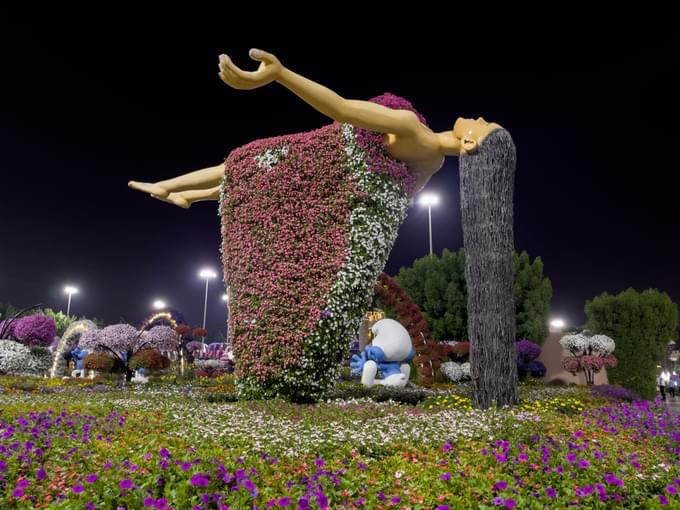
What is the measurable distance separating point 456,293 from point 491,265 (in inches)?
445

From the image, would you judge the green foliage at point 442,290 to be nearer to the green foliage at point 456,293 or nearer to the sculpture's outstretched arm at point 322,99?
the green foliage at point 456,293

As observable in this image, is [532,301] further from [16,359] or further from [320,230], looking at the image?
[16,359]

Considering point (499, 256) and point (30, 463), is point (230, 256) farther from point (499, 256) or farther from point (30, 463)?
point (30, 463)

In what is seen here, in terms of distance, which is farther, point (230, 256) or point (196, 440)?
point (230, 256)

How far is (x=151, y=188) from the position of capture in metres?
9.24

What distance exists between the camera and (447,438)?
4352 mm

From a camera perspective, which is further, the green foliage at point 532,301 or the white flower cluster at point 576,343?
the green foliage at point 532,301

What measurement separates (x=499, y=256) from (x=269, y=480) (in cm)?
486

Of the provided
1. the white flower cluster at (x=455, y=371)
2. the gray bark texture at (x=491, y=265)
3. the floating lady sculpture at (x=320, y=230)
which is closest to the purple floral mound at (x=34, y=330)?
the floating lady sculpture at (x=320, y=230)

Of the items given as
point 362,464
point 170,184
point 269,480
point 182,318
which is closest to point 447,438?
point 362,464

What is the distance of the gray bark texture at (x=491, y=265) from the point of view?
22.2ft

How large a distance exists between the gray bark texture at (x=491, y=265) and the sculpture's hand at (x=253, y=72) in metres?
3.06

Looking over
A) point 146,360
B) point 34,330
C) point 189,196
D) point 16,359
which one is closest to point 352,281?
point 189,196

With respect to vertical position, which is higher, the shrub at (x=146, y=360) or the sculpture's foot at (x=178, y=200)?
the sculpture's foot at (x=178, y=200)
